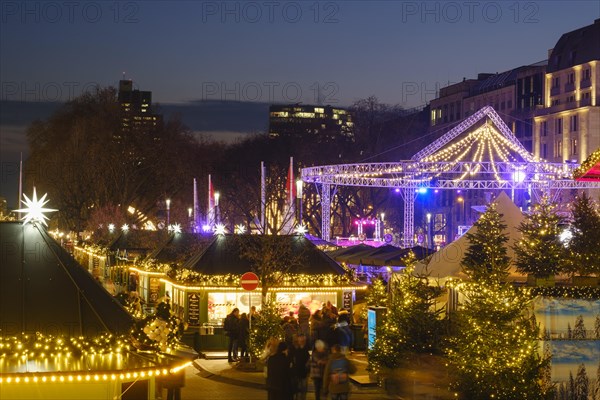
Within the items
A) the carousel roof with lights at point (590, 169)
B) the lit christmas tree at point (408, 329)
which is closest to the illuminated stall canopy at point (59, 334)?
the lit christmas tree at point (408, 329)

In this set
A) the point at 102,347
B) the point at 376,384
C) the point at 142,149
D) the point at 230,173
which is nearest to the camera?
the point at 102,347

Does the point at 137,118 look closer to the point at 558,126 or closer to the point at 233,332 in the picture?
the point at 558,126

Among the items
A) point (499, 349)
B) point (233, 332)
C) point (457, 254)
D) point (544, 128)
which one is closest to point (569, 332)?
point (499, 349)

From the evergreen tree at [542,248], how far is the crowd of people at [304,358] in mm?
3902

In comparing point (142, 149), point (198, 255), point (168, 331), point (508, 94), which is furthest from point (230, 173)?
point (168, 331)

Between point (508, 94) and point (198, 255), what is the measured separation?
254 ft

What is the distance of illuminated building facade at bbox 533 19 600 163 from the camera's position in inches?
3600

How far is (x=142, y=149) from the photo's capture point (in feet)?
312

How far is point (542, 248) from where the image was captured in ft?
74.4

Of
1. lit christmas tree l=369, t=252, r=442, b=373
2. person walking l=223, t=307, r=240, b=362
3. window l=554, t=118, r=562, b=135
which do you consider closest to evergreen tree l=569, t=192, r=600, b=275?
lit christmas tree l=369, t=252, r=442, b=373

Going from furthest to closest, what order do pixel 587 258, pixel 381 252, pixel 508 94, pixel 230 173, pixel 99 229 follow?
pixel 508 94 → pixel 230 173 → pixel 99 229 → pixel 381 252 → pixel 587 258

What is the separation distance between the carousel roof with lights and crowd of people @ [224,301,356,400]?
236 inches

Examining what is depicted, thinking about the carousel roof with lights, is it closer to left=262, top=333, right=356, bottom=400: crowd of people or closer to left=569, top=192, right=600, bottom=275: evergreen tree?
left=569, top=192, right=600, bottom=275: evergreen tree

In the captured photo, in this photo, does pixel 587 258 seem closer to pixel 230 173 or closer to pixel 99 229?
pixel 99 229
